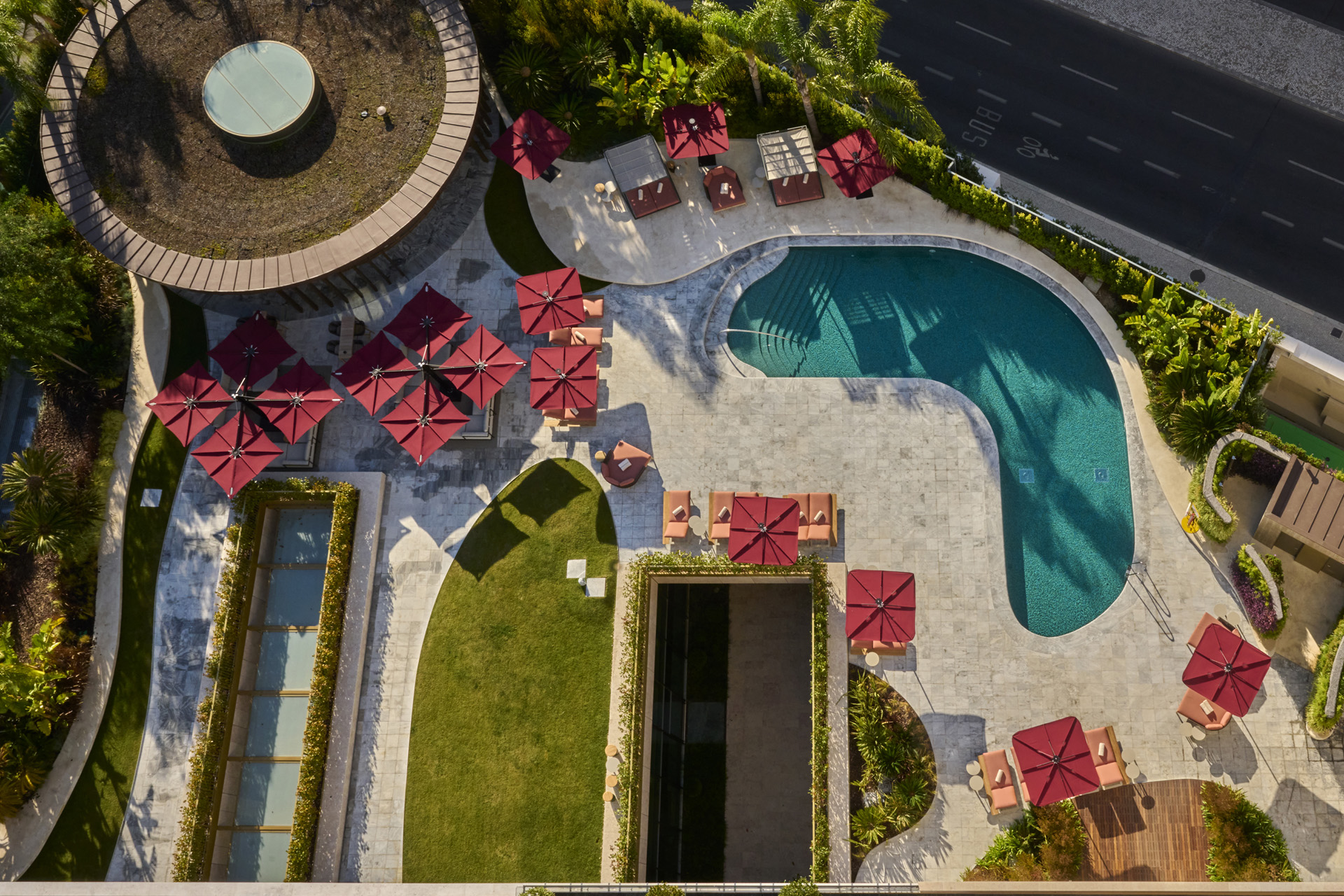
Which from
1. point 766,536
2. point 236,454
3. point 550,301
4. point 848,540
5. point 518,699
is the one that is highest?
point 550,301

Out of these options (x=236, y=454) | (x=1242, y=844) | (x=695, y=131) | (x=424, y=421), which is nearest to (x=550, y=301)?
(x=424, y=421)

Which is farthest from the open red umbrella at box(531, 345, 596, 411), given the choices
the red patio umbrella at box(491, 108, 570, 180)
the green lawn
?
the green lawn

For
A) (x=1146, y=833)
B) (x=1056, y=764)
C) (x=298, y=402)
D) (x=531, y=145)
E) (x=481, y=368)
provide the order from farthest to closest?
(x=531, y=145) → (x=298, y=402) → (x=481, y=368) → (x=1146, y=833) → (x=1056, y=764)

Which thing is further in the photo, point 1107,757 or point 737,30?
point 737,30

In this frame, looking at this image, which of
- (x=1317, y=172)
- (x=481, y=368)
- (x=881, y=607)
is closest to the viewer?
(x=881, y=607)

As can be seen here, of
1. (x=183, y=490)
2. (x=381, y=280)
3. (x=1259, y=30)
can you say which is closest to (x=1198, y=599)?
(x=1259, y=30)

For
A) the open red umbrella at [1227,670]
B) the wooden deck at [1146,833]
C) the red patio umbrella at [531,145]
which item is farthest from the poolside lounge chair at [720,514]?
the open red umbrella at [1227,670]

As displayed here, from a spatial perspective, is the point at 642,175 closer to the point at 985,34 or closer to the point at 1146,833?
the point at 985,34
